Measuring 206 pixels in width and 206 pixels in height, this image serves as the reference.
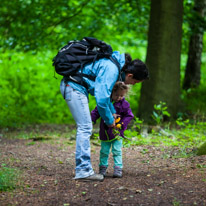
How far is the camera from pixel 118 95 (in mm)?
4223

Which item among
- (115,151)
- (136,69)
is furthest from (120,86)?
(115,151)

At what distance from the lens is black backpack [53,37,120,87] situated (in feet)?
12.6

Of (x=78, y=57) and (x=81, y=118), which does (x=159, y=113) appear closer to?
(x=81, y=118)

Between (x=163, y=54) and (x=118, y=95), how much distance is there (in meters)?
4.58

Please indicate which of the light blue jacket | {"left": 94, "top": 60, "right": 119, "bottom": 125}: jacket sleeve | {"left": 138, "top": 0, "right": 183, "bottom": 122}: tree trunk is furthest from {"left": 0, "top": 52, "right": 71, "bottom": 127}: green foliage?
{"left": 94, "top": 60, "right": 119, "bottom": 125}: jacket sleeve

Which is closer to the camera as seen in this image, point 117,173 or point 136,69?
point 136,69

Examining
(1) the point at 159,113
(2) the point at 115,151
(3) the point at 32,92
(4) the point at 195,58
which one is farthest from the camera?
(4) the point at 195,58

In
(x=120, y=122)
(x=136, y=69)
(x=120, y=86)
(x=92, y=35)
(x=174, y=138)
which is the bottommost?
(x=174, y=138)

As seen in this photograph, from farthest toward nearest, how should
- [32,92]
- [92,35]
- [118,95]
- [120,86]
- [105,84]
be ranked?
[32,92] < [92,35] < [118,95] < [120,86] < [105,84]

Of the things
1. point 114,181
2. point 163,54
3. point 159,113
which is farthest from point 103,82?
point 163,54

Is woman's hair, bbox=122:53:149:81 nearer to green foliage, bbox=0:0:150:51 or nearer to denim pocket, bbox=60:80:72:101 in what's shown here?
denim pocket, bbox=60:80:72:101

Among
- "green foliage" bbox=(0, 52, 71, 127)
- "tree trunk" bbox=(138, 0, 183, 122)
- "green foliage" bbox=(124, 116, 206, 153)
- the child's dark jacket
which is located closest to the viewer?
the child's dark jacket

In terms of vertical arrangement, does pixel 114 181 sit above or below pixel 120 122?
below

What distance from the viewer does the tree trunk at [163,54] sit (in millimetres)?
8406
